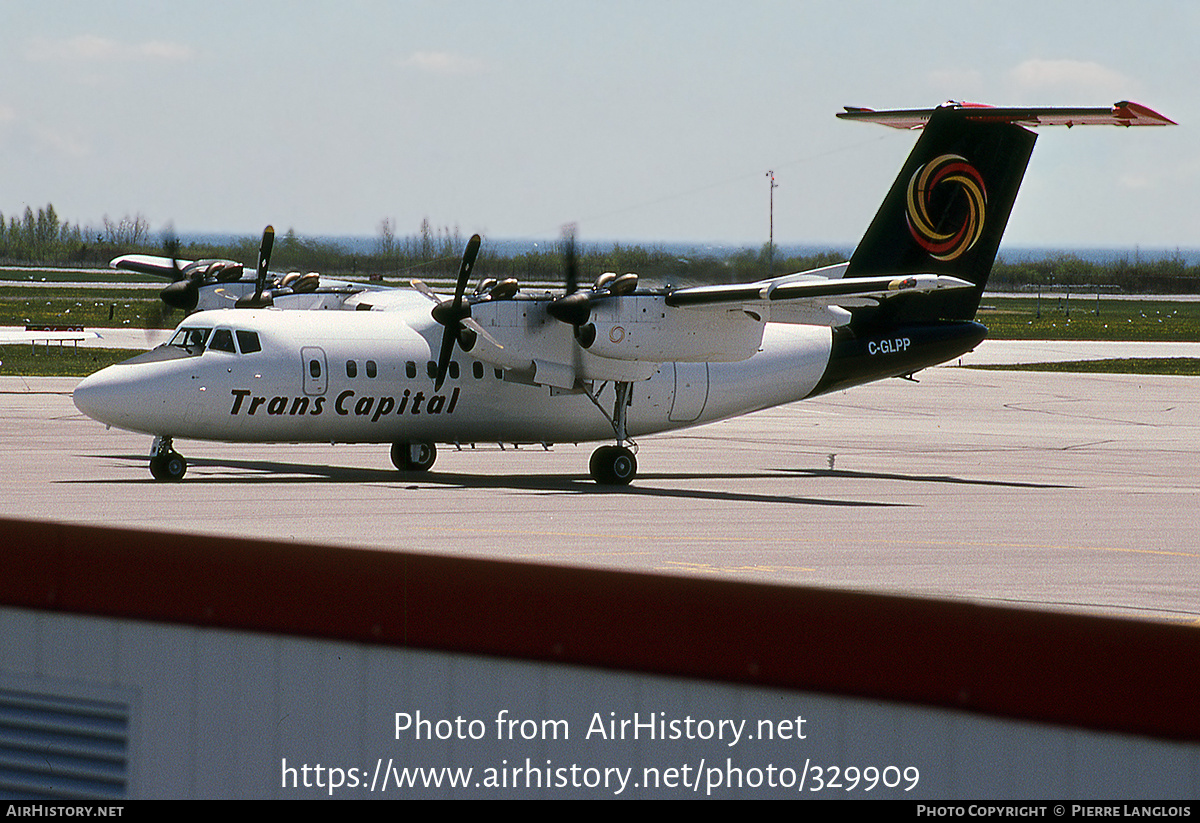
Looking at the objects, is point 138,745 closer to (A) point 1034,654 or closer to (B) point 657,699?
(B) point 657,699

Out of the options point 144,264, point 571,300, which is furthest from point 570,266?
point 144,264

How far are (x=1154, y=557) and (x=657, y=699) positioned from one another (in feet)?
47.9

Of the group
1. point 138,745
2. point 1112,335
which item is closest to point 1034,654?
point 138,745

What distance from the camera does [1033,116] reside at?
102 ft

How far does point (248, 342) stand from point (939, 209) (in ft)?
50.2

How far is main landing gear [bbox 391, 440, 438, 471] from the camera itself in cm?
3100

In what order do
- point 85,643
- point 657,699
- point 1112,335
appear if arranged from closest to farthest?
1. point 657,699
2. point 85,643
3. point 1112,335

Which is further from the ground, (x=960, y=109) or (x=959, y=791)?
Result: (x=960, y=109)

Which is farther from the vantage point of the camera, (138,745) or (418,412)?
(418,412)

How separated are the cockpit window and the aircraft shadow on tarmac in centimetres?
260

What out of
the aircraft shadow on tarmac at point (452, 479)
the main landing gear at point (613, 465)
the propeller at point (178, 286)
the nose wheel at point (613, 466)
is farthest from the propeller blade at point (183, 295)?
the nose wheel at point (613, 466)

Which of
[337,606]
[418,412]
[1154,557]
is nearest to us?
[337,606]

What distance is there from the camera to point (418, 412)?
1164 inches

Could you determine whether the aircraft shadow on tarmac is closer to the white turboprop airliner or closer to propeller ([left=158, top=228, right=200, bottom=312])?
the white turboprop airliner
